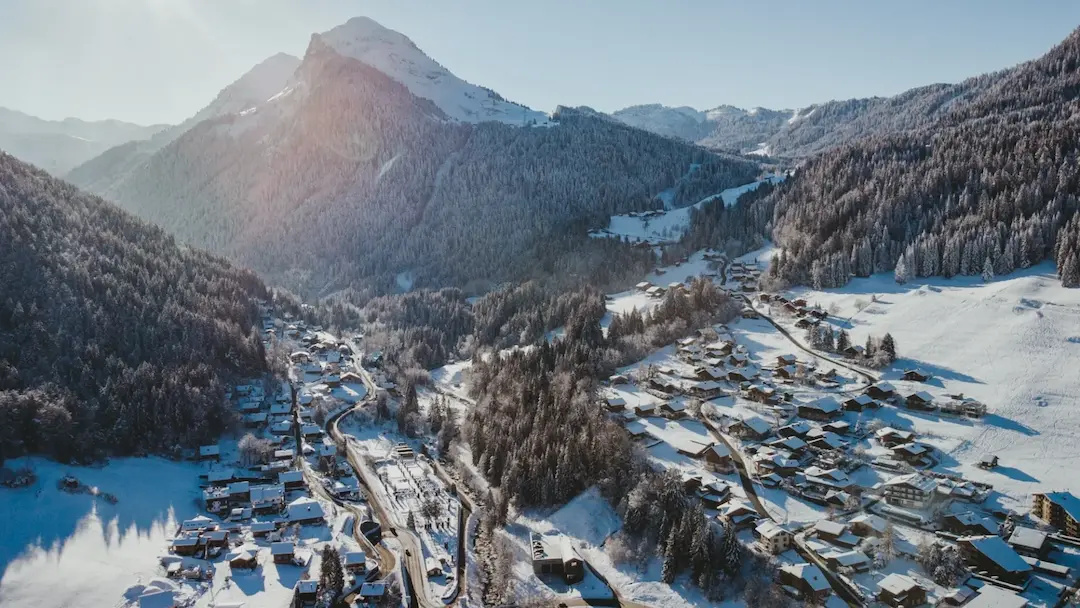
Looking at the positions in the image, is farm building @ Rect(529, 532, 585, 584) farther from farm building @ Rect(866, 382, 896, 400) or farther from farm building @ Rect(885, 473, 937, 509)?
farm building @ Rect(866, 382, 896, 400)

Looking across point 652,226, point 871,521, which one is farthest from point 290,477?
point 652,226

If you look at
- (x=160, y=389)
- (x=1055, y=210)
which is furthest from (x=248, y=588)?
(x=1055, y=210)

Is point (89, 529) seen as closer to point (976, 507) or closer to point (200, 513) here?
point (200, 513)

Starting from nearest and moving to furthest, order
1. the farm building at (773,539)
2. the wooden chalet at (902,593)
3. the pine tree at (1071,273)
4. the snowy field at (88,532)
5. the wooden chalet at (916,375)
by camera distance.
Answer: the wooden chalet at (902,593) < the farm building at (773,539) < the snowy field at (88,532) < the wooden chalet at (916,375) < the pine tree at (1071,273)

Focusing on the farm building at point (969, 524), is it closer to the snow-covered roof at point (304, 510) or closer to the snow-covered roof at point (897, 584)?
the snow-covered roof at point (897, 584)

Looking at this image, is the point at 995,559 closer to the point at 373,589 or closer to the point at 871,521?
the point at 871,521

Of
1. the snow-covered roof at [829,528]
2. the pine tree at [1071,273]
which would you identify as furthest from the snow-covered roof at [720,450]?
the pine tree at [1071,273]
